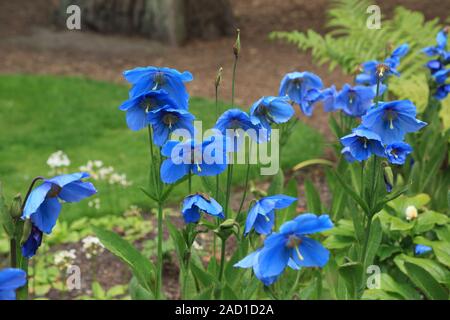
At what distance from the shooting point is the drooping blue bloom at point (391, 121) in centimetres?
186

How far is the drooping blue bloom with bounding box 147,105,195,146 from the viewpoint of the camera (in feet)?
5.85

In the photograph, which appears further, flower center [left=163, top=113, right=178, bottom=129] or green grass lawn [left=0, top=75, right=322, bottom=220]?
green grass lawn [left=0, top=75, right=322, bottom=220]

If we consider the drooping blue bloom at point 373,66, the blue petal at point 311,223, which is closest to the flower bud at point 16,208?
the blue petal at point 311,223

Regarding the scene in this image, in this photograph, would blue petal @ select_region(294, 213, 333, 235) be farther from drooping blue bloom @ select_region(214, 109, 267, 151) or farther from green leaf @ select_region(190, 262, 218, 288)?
green leaf @ select_region(190, 262, 218, 288)

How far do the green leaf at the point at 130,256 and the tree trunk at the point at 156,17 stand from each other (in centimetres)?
621

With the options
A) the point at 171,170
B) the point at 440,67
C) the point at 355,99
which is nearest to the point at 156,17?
the point at 440,67

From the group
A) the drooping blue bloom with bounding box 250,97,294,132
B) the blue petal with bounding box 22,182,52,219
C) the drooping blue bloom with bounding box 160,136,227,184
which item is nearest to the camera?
the blue petal with bounding box 22,182,52,219

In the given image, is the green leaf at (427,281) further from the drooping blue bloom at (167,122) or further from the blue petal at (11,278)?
the blue petal at (11,278)

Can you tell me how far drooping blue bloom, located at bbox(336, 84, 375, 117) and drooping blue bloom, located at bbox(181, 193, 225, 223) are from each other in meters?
1.11

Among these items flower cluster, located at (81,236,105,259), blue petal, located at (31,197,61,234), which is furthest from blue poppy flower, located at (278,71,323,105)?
blue petal, located at (31,197,61,234)

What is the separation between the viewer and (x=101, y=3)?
8.43 meters

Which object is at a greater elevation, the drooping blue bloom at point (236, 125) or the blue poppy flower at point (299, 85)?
the blue poppy flower at point (299, 85)

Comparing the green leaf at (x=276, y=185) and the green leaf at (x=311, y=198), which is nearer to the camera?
the green leaf at (x=276, y=185)
